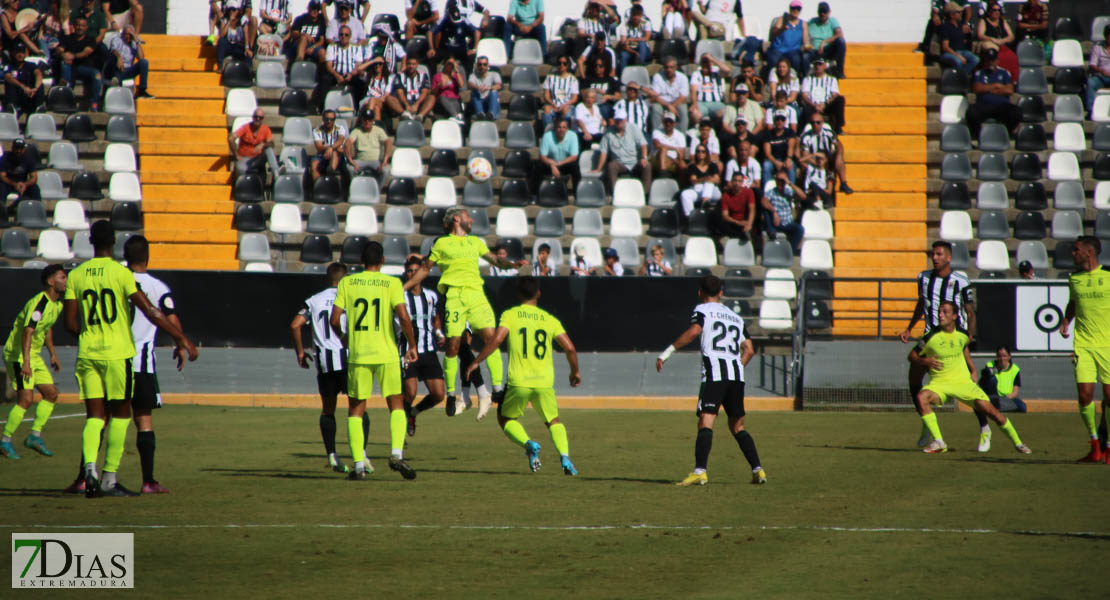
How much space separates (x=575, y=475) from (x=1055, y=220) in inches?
634

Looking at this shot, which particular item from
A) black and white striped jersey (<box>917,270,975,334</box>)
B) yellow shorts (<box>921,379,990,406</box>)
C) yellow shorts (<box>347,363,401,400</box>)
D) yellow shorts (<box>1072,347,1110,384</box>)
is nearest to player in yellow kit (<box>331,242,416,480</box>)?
yellow shorts (<box>347,363,401,400</box>)

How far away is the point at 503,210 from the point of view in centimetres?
2439

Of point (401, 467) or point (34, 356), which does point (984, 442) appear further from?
point (34, 356)

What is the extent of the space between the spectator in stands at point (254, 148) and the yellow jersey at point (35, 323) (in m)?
11.3

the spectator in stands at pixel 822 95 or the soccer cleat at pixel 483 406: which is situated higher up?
the spectator in stands at pixel 822 95

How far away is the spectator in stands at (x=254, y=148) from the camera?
25391 mm

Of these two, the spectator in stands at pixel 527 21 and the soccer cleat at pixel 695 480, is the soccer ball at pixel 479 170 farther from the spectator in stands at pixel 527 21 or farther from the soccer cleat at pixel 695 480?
Answer: the soccer cleat at pixel 695 480

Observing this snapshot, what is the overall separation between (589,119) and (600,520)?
16455mm

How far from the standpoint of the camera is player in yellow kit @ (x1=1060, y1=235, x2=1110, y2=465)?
42.7ft

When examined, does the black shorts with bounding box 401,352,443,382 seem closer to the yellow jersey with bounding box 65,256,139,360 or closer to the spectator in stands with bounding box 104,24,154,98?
the yellow jersey with bounding box 65,256,139,360

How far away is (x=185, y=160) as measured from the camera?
87.6 feet

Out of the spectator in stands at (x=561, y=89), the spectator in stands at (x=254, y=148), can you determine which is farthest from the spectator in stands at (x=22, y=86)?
the spectator in stands at (x=561, y=89)

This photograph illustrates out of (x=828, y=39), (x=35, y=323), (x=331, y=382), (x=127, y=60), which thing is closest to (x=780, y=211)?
(x=828, y=39)

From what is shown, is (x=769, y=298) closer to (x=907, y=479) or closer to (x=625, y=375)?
(x=625, y=375)
